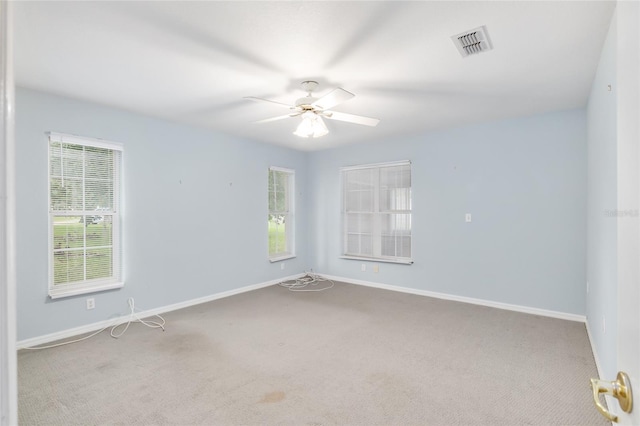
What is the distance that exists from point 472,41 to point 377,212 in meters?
3.53

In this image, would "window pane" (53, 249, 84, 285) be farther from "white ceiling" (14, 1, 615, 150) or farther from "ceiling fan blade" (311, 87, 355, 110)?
"ceiling fan blade" (311, 87, 355, 110)

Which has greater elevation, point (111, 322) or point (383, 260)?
point (383, 260)

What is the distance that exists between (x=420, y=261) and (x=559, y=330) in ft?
6.25

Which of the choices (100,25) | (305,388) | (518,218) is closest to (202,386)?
(305,388)

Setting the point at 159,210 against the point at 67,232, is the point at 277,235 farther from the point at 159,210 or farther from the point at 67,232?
the point at 67,232

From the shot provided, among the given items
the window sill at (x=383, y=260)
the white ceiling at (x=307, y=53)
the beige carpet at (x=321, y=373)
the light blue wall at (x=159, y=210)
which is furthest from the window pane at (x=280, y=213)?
the white ceiling at (x=307, y=53)

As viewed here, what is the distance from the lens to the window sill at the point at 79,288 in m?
3.25

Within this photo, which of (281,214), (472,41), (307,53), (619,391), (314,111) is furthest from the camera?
(281,214)

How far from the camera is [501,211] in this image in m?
4.28

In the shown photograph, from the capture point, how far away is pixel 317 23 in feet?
6.64

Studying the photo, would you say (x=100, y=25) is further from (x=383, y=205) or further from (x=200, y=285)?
(x=383, y=205)

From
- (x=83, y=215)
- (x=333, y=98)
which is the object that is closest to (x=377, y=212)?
(x=333, y=98)

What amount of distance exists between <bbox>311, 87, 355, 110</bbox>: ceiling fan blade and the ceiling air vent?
2.72 feet

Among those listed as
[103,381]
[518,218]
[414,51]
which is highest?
[414,51]
